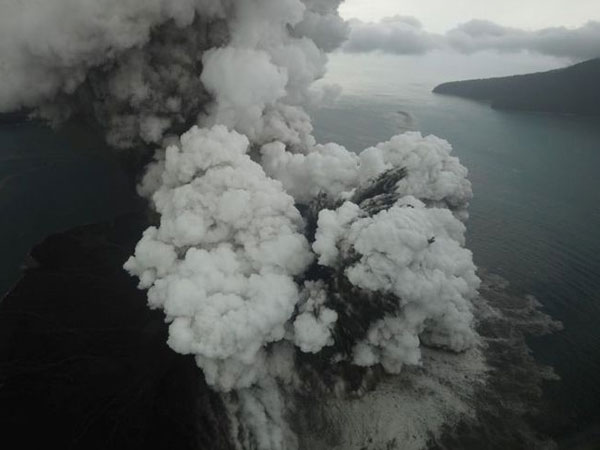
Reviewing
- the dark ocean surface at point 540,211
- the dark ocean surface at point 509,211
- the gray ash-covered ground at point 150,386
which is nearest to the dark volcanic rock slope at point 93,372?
the gray ash-covered ground at point 150,386

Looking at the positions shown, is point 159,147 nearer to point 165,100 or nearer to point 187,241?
point 165,100

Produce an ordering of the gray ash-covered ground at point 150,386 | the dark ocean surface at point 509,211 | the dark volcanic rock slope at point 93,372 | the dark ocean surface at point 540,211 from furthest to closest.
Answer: the dark ocean surface at point 509,211 < the dark ocean surface at point 540,211 < the gray ash-covered ground at point 150,386 < the dark volcanic rock slope at point 93,372

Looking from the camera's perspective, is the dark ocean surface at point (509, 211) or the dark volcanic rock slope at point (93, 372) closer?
the dark volcanic rock slope at point (93, 372)

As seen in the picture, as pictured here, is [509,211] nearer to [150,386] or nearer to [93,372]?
[150,386]

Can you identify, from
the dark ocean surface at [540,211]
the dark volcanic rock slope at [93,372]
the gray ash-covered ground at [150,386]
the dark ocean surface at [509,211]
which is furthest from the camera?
the dark ocean surface at [509,211]

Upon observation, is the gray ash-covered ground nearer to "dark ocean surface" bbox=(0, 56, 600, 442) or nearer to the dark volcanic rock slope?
the dark volcanic rock slope

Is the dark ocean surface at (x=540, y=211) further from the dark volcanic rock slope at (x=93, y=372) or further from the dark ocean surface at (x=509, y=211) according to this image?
the dark volcanic rock slope at (x=93, y=372)

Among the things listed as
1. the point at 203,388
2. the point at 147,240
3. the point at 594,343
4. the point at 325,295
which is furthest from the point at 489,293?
the point at 147,240

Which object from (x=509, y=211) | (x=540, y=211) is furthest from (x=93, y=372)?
(x=540, y=211)
